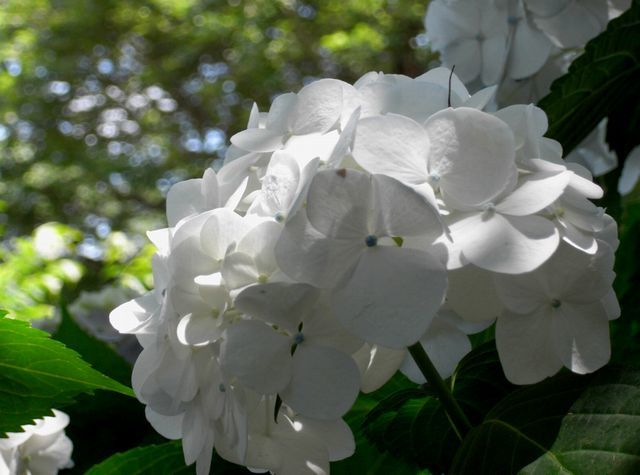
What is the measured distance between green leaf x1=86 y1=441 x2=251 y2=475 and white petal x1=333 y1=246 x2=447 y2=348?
0.22m

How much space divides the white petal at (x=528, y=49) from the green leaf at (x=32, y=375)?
1.61 feet

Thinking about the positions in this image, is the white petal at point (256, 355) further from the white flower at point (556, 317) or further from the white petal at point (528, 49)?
the white petal at point (528, 49)

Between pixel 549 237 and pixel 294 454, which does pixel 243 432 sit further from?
pixel 549 237

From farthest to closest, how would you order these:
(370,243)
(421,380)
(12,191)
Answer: (12,191) < (421,380) < (370,243)

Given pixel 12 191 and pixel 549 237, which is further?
pixel 12 191

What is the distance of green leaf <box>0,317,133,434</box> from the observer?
48cm

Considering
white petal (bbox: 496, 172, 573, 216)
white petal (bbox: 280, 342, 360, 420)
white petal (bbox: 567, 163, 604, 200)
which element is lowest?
white petal (bbox: 280, 342, 360, 420)

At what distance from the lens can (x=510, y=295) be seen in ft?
1.24

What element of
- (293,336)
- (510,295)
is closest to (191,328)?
(293,336)

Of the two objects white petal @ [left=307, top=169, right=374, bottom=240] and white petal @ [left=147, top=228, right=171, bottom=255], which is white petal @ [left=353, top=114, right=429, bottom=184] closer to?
white petal @ [left=307, top=169, right=374, bottom=240]

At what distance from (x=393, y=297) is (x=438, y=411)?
171mm

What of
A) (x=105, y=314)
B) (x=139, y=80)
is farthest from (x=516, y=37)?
(x=139, y=80)

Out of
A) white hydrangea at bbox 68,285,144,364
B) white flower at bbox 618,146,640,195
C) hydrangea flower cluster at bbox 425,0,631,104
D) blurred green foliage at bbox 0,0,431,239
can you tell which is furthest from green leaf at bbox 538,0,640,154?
blurred green foliage at bbox 0,0,431,239

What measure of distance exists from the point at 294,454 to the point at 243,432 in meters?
0.05
